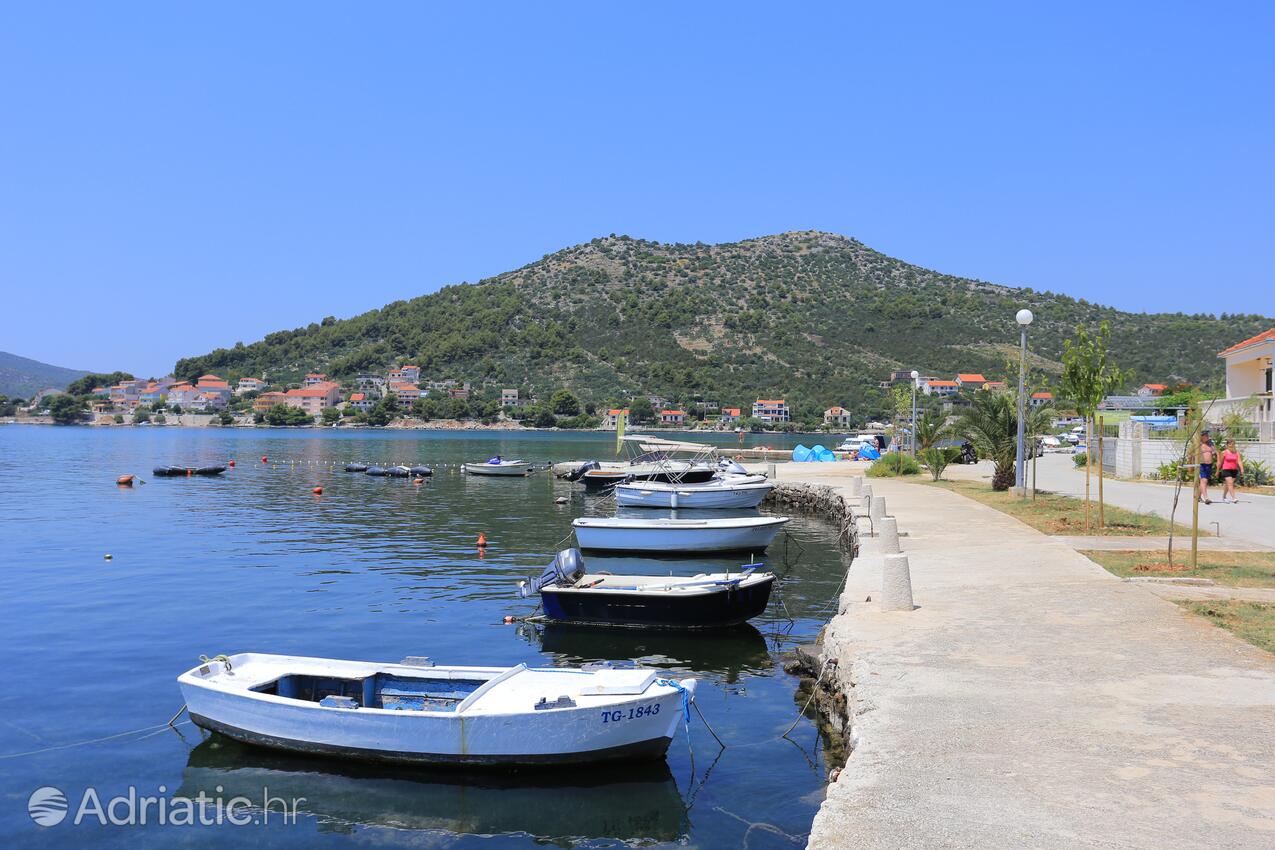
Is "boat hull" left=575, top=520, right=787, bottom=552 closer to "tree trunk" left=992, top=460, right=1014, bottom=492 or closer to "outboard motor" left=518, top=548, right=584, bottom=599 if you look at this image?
"outboard motor" left=518, top=548, right=584, bottom=599

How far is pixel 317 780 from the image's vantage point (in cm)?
991

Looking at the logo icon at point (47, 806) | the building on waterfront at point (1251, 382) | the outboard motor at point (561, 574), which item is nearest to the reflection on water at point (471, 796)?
the logo icon at point (47, 806)

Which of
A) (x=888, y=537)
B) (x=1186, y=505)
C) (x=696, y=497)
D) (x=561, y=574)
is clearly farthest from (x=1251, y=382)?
(x=561, y=574)

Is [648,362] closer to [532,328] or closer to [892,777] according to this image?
[532,328]

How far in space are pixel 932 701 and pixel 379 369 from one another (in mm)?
200066

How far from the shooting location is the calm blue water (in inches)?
351

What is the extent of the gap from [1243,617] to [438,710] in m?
9.32

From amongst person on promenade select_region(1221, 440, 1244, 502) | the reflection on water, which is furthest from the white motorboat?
the reflection on water

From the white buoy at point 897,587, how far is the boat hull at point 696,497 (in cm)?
2141

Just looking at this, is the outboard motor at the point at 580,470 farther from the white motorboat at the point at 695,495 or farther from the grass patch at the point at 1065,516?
the grass patch at the point at 1065,516

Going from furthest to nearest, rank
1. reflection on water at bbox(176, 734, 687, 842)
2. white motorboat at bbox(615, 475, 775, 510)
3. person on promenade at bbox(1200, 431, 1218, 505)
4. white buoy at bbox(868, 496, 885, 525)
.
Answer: white motorboat at bbox(615, 475, 775, 510)
person on promenade at bbox(1200, 431, 1218, 505)
white buoy at bbox(868, 496, 885, 525)
reflection on water at bbox(176, 734, 687, 842)

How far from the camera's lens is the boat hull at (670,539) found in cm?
2458

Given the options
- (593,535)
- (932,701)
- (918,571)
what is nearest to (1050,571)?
(918,571)

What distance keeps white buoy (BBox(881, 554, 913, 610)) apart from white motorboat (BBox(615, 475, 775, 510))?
2141 centimetres
